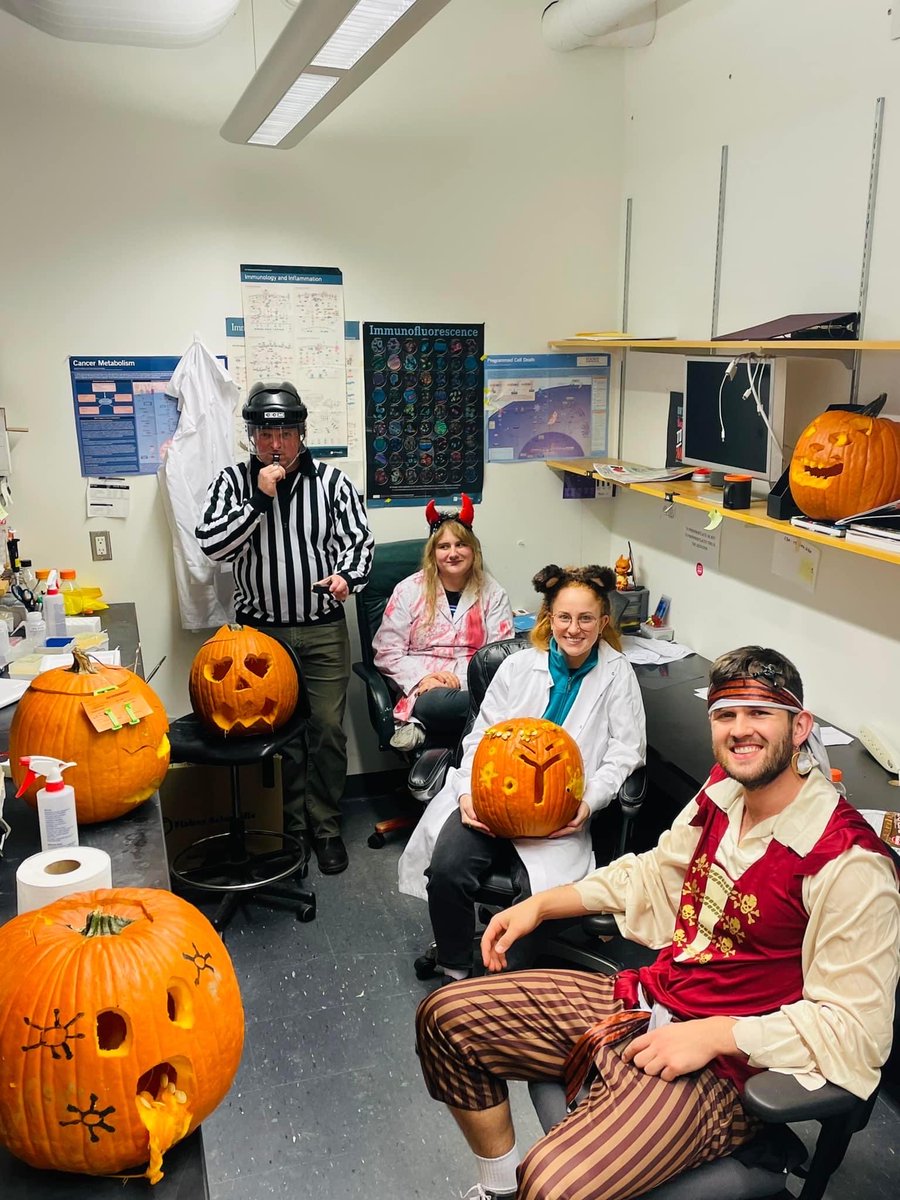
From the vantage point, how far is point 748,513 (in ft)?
9.98

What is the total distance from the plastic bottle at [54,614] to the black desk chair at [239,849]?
0.50 m

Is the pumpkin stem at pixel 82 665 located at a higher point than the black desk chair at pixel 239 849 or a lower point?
higher

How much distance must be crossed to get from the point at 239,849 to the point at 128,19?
8.87ft

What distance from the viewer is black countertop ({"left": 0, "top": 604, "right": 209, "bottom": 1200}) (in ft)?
3.79

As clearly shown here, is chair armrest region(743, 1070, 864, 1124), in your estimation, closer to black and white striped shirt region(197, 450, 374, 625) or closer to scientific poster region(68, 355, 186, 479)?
black and white striped shirt region(197, 450, 374, 625)

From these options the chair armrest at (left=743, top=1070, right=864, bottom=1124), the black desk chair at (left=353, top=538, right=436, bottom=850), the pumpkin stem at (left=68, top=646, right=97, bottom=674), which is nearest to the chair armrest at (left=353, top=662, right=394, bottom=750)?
the black desk chair at (left=353, top=538, right=436, bottom=850)

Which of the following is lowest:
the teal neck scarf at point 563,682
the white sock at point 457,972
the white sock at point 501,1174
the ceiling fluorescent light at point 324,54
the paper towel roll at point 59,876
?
the white sock at point 457,972

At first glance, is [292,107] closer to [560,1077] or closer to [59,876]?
[59,876]

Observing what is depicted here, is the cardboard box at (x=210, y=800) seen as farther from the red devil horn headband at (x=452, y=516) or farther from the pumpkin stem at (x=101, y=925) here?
the pumpkin stem at (x=101, y=925)

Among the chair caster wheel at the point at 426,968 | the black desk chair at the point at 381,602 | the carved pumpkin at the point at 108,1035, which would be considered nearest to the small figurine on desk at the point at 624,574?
the black desk chair at the point at 381,602

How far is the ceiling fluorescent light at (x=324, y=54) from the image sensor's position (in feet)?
7.28

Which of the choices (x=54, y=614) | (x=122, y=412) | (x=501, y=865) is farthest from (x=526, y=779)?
(x=122, y=412)

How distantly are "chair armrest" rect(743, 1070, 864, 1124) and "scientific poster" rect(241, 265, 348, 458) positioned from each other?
3.05 meters

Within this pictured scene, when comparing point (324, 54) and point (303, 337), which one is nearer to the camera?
point (324, 54)
